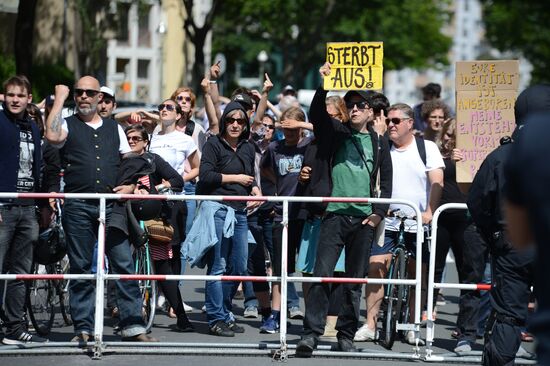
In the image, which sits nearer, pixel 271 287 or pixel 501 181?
pixel 501 181

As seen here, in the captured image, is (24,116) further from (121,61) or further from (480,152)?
(121,61)

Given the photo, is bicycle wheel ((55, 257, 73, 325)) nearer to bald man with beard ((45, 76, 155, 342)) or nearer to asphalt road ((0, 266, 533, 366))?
asphalt road ((0, 266, 533, 366))

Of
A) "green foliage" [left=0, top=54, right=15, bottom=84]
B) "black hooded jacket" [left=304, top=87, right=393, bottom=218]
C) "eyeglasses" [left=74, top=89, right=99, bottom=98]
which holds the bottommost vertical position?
"black hooded jacket" [left=304, top=87, right=393, bottom=218]

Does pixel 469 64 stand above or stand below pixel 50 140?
above

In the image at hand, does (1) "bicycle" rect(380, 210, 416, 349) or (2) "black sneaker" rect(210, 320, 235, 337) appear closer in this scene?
(1) "bicycle" rect(380, 210, 416, 349)

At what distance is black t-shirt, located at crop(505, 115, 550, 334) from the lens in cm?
365

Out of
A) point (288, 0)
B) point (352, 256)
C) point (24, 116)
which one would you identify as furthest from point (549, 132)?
point (288, 0)

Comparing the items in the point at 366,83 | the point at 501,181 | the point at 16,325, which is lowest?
the point at 16,325

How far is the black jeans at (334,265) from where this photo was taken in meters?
9.62

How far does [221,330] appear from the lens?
10.7 m

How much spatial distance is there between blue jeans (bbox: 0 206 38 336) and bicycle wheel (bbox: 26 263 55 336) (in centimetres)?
53

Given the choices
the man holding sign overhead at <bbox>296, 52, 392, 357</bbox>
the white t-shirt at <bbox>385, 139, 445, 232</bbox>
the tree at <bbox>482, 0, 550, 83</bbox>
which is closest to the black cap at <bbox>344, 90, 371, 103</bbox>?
the man holding sign overhead at <bbox>296, 52, 392, 357</bbox>

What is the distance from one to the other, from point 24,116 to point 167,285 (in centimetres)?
206

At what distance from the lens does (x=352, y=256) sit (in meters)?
9.78
